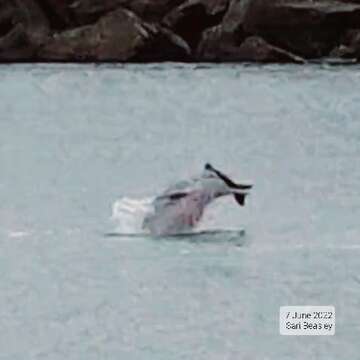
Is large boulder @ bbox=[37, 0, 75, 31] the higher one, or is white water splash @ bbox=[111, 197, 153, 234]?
large boulder @ bbox=[37, 0, 75, 31]

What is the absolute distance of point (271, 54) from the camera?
185cm

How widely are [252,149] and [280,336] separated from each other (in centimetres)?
30

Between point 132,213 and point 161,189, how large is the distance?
60 mm

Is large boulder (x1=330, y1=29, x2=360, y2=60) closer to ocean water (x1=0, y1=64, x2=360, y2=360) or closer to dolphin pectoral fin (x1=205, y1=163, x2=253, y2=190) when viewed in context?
ocean water (x1=0, y1=64, x2=360, y2=360)

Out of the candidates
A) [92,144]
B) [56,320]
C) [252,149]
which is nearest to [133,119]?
[92,144]

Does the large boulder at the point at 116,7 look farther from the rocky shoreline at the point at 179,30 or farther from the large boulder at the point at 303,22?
the large boulder at the point at 303,22

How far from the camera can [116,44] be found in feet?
6.09

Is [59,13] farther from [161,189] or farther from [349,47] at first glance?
[349,47]

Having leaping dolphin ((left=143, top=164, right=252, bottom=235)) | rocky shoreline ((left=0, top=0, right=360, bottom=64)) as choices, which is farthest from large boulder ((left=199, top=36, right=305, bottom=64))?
leaping dolphin ((left=143, top=164, right=252, bottom=235))

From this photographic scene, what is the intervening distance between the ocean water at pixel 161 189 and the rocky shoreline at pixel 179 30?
0.02m

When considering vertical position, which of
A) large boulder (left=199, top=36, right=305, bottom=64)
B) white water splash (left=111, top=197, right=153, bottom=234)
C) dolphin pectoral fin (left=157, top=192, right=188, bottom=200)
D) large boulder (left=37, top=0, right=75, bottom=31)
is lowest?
white water splash (left=111, top=197, right=153, bottom=234)

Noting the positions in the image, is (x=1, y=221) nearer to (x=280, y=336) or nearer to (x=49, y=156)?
(x=49, y=156)

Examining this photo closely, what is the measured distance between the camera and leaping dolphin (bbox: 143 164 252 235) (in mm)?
1831

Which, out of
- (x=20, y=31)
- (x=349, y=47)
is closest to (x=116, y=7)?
(x=20, y=31)
